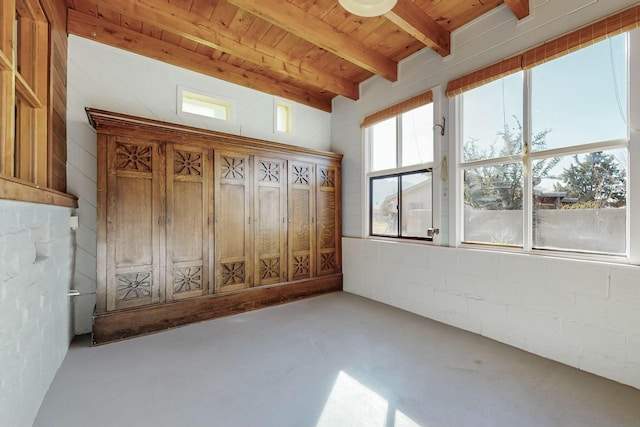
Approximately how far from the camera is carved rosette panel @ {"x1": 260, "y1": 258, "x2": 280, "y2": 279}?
3783mm

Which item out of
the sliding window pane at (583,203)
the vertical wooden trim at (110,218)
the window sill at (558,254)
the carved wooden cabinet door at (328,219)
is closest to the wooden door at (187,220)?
the vertical wooden trim at (110,218)

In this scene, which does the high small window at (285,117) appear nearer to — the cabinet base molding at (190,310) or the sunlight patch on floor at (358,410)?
the cabinet base molding at (190,310)

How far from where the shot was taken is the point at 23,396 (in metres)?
1.51

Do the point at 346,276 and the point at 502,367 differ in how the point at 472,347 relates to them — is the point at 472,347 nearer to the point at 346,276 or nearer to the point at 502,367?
the point at 502,367

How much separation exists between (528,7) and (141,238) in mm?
4427

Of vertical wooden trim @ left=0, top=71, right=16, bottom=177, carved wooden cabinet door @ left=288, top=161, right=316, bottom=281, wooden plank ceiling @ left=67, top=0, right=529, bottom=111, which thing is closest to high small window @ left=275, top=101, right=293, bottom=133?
wooden plank ceiling @ left=67, top=0, right=529, bottom=111

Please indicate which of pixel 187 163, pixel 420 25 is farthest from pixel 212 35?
pixel 420 25

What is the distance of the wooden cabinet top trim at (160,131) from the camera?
8.88 feet

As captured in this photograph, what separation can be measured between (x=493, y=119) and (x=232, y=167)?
120 inches

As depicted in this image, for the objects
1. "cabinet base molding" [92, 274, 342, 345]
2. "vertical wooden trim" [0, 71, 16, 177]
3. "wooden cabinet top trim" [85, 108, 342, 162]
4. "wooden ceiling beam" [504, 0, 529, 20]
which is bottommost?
"cabinet base molding" [92, 274, 342, 345]

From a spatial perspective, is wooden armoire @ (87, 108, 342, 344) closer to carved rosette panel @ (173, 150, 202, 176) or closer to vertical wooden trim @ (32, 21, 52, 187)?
carved rosette panel @ (173, 150, 202, 176)

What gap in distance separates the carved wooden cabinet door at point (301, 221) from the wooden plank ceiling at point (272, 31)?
4.30 feet

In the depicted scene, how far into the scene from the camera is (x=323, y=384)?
2037mm

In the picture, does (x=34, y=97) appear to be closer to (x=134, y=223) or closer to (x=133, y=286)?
(x=134, y=223)
